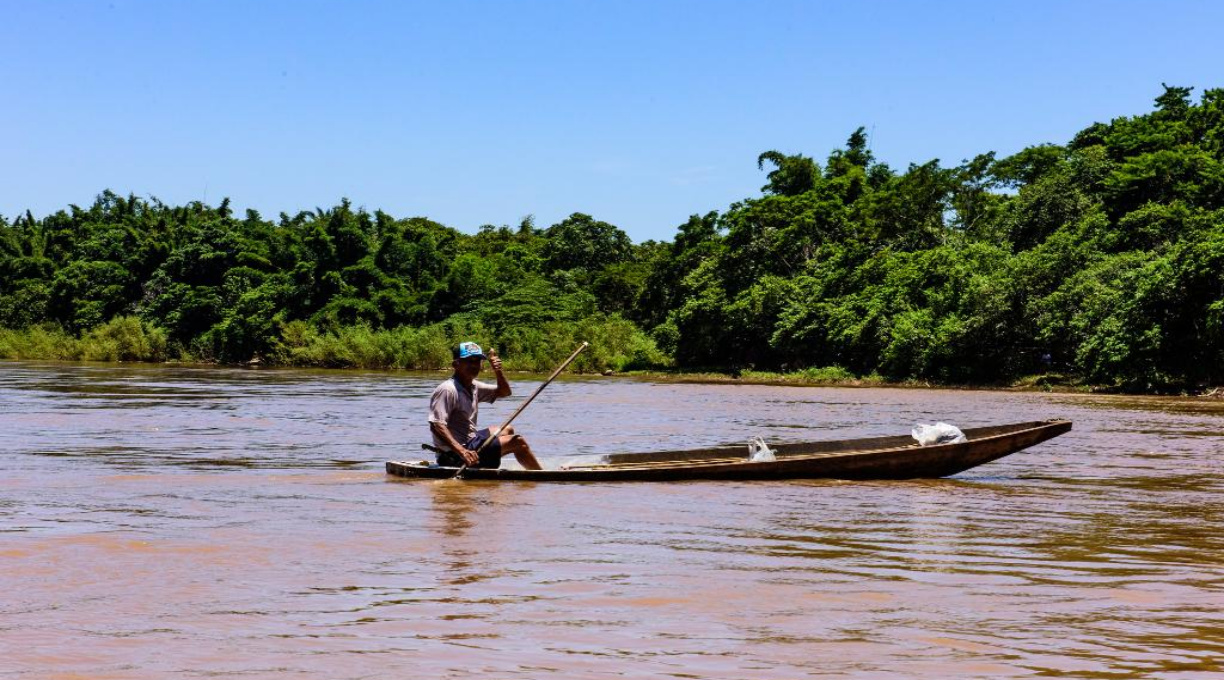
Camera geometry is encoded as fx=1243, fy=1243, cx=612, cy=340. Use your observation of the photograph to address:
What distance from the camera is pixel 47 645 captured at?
447 cm

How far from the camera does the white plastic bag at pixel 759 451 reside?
10.6 meters

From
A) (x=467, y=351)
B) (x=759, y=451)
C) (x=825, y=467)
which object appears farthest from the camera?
(x=759, y=451)

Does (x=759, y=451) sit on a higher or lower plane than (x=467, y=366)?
lower

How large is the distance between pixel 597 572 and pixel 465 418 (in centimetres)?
443

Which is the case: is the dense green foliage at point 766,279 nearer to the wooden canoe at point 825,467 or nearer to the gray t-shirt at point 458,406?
the wooden canoe at point 825,467

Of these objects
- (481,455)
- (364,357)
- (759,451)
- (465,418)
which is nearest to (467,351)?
(465,418)

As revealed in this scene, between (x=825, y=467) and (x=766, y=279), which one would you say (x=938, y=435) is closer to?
(x=825, y=467)

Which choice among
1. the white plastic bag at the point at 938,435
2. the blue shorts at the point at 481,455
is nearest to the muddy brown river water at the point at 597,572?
the blue shorts at the point at 481,455

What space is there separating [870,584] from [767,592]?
519 millimetres

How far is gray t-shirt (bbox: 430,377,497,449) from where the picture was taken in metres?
10.2

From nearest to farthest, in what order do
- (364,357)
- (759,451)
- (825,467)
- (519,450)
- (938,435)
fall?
(825,467)
(519,450)
(938,435)
(759,451)
(364,357)

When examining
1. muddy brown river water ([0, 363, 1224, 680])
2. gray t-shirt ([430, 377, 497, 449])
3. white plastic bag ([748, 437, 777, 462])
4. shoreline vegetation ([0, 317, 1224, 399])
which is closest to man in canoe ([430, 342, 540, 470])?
gray t-shirt ([430, 377, 497, 449])

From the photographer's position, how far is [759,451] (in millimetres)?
10758

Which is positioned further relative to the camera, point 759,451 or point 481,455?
point 759,451
